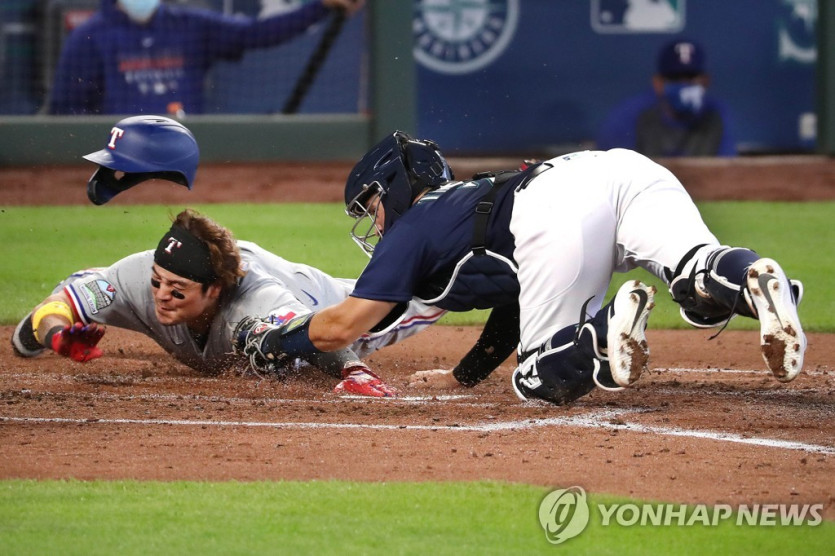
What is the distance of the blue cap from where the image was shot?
14273 millimetres

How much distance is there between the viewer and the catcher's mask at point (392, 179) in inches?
188

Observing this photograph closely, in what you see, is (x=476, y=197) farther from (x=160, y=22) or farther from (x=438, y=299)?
(x=160, y=22)

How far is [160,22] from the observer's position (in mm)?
13875

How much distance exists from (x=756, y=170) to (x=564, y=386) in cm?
1040

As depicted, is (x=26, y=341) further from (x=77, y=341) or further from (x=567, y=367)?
(x=567, y=367)

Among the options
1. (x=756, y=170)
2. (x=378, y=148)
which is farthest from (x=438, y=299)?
(x=756, y=170)

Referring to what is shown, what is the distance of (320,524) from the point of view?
341 centimetres

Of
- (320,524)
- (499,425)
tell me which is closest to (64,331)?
(499,425)

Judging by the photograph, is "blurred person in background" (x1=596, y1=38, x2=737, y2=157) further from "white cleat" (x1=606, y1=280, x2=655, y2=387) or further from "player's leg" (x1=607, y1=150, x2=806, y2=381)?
"white cleat" (x1=606, y1=280, x2=655, y2=387)

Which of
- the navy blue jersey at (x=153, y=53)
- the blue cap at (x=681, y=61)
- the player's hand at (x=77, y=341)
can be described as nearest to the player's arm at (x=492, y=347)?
the player's hand at (x=77, y=341)

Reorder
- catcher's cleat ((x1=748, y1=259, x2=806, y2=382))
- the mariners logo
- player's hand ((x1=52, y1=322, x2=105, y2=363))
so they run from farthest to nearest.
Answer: the mariners logo
player's hand ((x1=52, y1=322, x2=105, y2=363))
catcher's cleat ((x1=748, y1=259, x2=806, y2=382))

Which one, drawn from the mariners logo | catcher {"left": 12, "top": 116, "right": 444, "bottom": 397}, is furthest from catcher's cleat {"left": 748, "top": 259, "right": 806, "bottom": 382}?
the mariners logo

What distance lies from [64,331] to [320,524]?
225cm

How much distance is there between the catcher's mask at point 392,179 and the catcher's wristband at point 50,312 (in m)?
1.35
